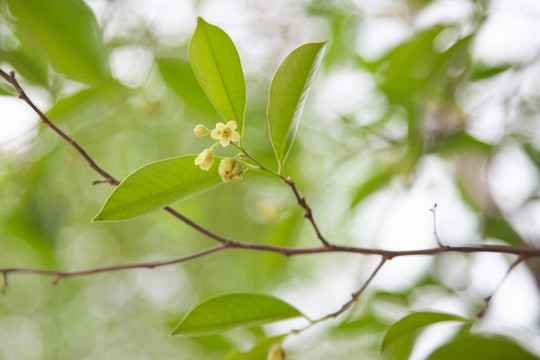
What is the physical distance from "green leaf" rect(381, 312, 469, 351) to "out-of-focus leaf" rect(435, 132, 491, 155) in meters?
0.70

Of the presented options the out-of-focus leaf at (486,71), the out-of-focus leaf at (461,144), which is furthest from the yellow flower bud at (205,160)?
the out-of-focus leaf at (486,71)

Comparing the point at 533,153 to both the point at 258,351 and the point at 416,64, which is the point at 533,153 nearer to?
the point at 416,64

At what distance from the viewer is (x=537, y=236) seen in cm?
145

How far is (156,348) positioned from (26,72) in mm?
3378

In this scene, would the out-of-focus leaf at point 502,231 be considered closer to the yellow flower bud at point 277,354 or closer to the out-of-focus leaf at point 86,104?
the yellow flower bud at point 277,354

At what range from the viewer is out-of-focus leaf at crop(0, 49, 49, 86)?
3.23 feet

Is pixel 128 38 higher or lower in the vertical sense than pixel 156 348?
higher

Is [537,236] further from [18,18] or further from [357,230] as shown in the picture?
[18,18]

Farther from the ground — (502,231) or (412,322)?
(412,322)

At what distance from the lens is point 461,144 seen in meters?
1.36

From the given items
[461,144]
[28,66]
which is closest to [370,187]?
[461,144]

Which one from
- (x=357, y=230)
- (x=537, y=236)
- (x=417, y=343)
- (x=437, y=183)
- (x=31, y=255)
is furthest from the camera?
(x=31, y=255)

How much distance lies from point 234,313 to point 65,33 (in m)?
0.71

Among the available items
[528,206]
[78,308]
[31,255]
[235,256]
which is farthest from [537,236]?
[78,308]
